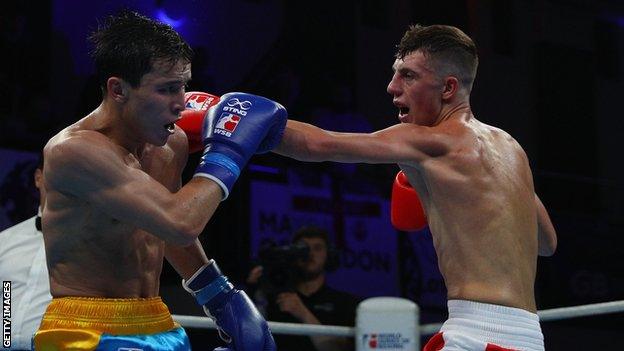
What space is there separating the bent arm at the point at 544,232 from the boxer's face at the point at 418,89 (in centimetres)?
38

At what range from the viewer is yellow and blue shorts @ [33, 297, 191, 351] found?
187cm

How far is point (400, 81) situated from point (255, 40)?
403 centimetres

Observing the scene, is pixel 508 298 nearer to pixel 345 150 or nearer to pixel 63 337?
pixel 345 150

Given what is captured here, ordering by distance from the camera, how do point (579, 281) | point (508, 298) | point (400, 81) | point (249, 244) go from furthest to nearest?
1. point (579, 281)
2. point (249, 244)
3. point (400, 81)
4. point (508, 298)

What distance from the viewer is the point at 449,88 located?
2318mm

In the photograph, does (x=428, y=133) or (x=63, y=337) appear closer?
(x=63, y=337)

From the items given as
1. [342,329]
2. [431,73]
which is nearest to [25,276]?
[342,329]

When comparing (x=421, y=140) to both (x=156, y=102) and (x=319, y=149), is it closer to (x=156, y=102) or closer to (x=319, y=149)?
(x=319, y=149)

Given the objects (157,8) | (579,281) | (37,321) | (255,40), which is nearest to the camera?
(37,321)

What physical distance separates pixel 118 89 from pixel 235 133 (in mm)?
278

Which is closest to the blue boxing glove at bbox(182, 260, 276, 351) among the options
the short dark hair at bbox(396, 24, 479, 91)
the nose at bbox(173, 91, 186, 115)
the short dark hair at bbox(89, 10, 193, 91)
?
the nose at bbox(173, 91, 186, 115)

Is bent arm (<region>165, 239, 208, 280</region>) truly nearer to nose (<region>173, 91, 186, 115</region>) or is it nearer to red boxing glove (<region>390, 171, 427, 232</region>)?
nose (<region>173, 91, 186, 115</region>)

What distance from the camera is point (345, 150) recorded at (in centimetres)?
216

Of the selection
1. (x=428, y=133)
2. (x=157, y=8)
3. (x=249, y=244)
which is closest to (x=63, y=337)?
(x=428, y=133)
